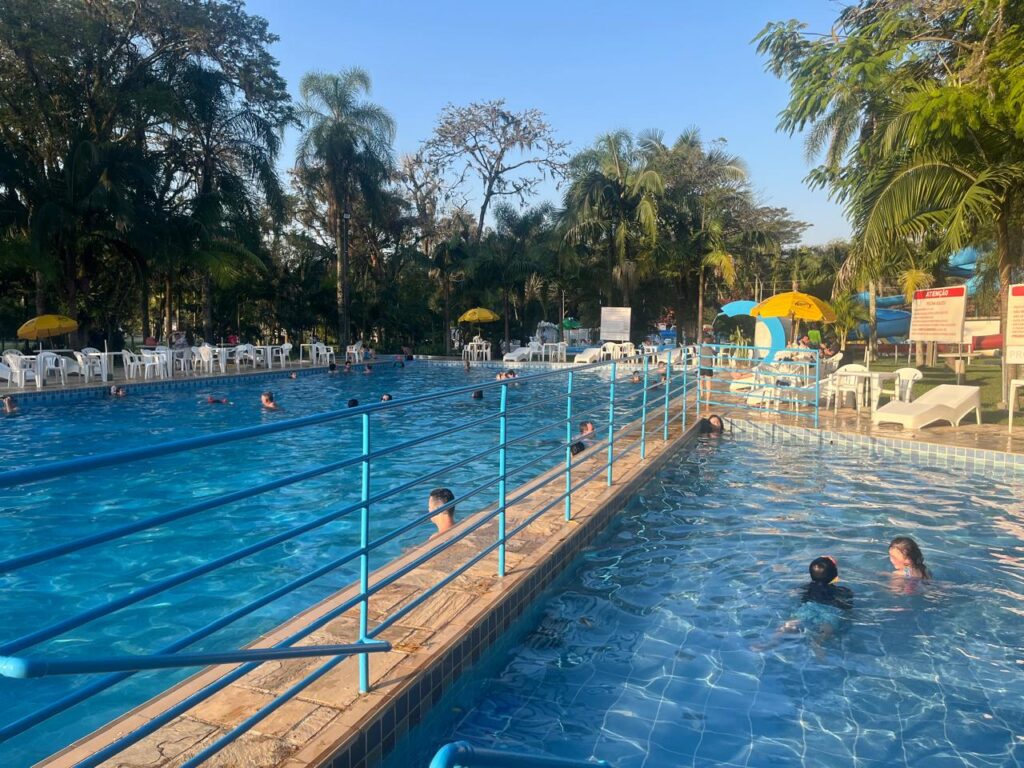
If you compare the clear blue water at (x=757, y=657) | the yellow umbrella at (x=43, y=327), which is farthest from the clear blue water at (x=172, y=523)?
the yellow umbrella at (x=43, y=327)

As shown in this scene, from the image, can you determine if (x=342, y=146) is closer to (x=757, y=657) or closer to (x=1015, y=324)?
(x=1015, y=324)

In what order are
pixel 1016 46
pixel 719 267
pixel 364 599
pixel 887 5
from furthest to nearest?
pixel 719 267 → pixel 887 5 → pixel 1016 46 → pixel 364 599

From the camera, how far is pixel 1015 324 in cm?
1027

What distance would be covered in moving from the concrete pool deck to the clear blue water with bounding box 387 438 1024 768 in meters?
0.19

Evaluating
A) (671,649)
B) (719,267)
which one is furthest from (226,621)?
(719,267)

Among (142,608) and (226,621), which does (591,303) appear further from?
(226,621)

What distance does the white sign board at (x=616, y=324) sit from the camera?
91.5 ft

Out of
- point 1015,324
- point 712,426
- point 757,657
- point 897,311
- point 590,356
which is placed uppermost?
point 897,311

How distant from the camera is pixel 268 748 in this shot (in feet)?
8.14

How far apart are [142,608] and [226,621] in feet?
11.7

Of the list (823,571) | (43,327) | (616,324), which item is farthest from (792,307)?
(43,327)

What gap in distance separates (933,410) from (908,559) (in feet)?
21.7

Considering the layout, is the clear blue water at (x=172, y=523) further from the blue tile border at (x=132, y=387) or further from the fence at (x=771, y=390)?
the fence at (x=771, y=390)

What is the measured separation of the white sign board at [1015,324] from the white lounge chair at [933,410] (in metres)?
1.03
